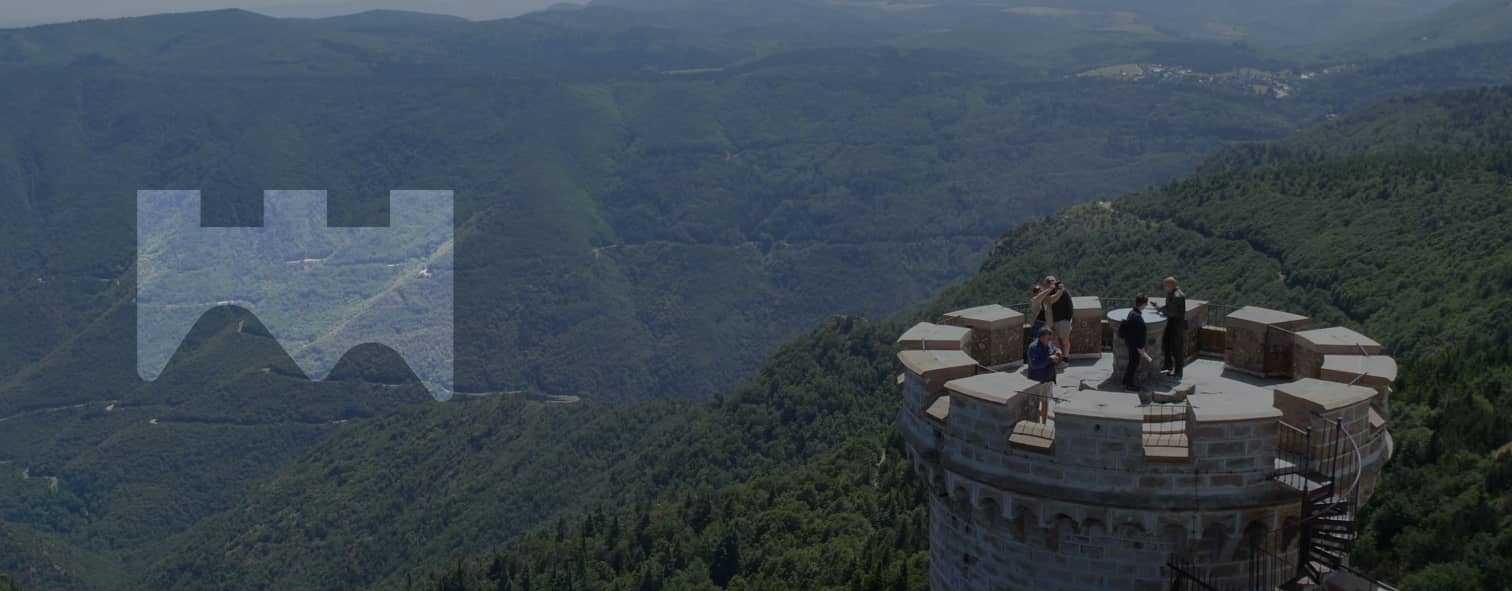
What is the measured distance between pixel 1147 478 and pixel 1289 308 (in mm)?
96750

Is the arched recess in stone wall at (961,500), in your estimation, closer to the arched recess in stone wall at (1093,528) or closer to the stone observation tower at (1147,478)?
the stone observation tower at (1147,478)

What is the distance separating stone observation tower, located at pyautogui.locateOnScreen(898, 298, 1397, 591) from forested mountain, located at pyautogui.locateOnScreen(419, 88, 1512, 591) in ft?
88.2

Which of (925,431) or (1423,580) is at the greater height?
(925,431)

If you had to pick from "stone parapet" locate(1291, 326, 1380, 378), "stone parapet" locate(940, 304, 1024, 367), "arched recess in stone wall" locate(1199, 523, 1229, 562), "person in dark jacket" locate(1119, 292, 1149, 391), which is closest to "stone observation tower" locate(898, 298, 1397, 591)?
"arched recess in stone wall" locate(1199, 523, 1229, 562)

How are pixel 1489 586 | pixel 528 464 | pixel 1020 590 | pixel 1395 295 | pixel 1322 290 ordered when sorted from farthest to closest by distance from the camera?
pixel 528 464 → pixel 1322 290 → pixel 1395 295 → pixel 1489 586 → pixel 1020 590

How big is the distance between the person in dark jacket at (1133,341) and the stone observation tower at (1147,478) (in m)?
0.72

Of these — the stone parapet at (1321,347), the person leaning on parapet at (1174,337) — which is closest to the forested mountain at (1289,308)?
the stone parapet at (1321,347)

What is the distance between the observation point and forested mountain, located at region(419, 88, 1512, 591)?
46344 millimetres

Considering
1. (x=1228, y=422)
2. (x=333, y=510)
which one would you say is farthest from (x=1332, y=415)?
(x=333, y=510)

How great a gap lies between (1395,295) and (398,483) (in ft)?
377

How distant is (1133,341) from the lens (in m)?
14.3

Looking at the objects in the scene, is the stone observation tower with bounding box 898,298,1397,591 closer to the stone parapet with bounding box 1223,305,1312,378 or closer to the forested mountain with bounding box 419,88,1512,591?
the stone parapet with bounding box 1223,305,1312,378

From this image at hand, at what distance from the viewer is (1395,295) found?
98062mm

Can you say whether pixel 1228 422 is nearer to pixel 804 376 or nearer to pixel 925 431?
pixel 925 431
